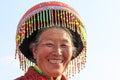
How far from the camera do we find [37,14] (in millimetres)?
5238

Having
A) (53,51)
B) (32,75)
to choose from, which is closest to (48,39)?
(53,51)

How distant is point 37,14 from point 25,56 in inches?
24.7

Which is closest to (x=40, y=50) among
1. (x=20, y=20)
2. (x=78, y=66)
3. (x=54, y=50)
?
(x=54, y=50)

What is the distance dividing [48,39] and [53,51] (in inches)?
6.4

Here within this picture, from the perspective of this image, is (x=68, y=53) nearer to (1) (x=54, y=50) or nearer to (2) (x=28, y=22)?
(1) (x=54, y=50)

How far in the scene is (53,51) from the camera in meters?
5.02

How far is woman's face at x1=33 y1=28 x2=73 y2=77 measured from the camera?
198 inches

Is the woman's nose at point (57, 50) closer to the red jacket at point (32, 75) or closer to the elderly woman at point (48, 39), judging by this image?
the elderly woman at point (48, 39)

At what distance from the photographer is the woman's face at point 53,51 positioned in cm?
502

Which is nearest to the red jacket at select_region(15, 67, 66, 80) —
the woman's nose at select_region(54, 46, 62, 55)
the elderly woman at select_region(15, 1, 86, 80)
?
the elderly woman at select_region(15, 1, 86, 80)

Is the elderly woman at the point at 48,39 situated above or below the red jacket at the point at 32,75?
above

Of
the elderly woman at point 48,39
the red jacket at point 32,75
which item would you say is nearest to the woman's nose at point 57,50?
the elderly woman at point 48,39

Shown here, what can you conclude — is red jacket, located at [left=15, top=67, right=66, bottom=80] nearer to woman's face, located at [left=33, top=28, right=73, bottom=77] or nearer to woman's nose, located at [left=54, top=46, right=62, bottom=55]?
woman's face, located at [left=33, top=28, right=73, bottom=77]

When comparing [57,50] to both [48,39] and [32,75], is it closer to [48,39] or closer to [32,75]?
[48,39]
